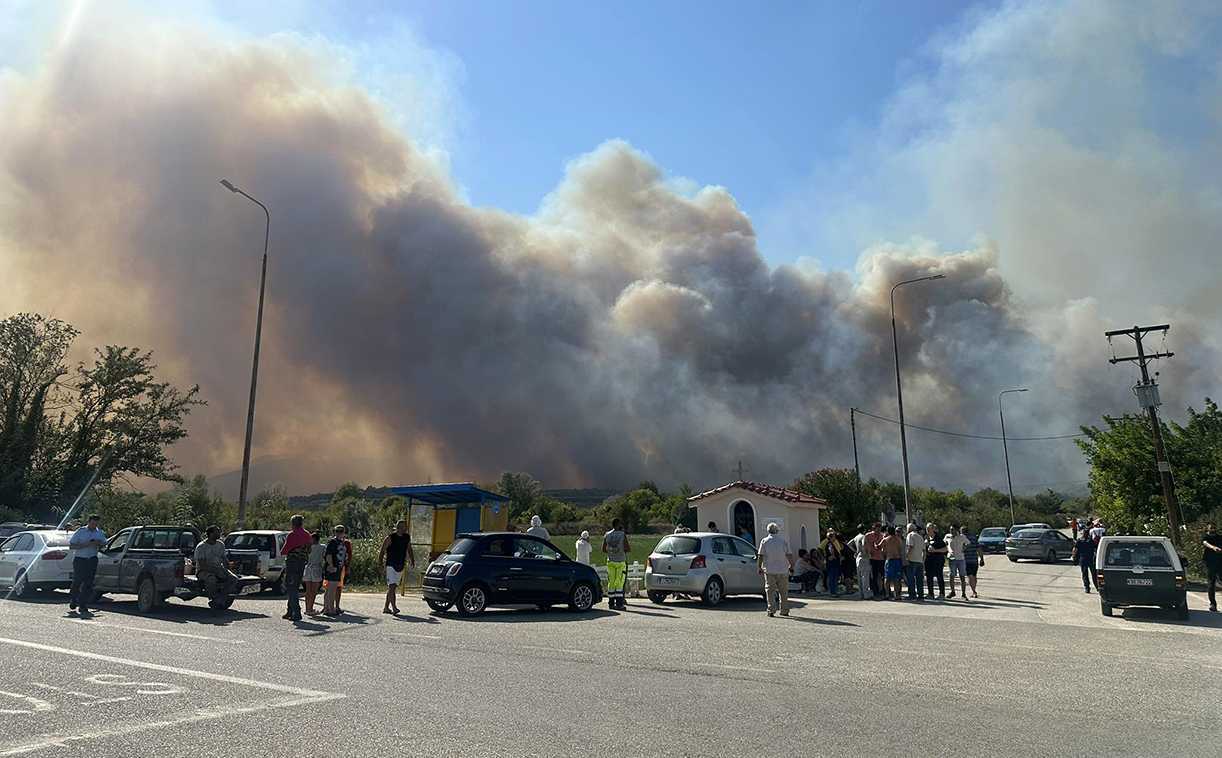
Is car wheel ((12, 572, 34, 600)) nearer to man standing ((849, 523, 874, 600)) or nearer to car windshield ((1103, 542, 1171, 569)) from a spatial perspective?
man standing ((849, 523, 874, 600))

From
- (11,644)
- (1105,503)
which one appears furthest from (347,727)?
(1105,503)

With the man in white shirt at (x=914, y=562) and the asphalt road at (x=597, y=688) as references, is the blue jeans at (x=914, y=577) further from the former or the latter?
the asphalt road at (x=597, y=688)

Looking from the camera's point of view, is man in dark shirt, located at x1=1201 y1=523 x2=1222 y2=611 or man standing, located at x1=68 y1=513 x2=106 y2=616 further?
man in dark shirt, located at x1=1201 y1=523 x2=1222 y2=611

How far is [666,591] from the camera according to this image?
53.9ft

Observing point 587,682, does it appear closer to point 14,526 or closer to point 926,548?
point 926,548

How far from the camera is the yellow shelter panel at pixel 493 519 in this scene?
20.7 m

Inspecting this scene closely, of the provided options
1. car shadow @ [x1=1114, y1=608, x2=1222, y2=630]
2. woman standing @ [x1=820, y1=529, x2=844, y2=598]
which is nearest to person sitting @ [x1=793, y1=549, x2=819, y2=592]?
woman standing @ [x1=820, y1=529, x2=844, y2=598]

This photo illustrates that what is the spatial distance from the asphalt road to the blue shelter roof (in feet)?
22.4

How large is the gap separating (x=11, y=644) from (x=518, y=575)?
24.6 ft

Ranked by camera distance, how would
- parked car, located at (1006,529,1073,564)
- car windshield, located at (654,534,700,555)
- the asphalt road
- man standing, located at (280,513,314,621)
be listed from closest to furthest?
the asphalt road, man standing, located at (280,513,314,621), car windshield, located at (654,534,700,555), parked car, located at (1006,529,1073,564)

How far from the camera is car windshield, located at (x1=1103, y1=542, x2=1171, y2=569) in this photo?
14398 millimetres

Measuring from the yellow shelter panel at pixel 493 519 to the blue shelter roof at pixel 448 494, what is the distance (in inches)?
10.3

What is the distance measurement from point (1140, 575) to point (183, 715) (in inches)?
628

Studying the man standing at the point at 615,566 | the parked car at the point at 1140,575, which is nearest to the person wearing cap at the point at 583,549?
the man standing at the point at 615,566
